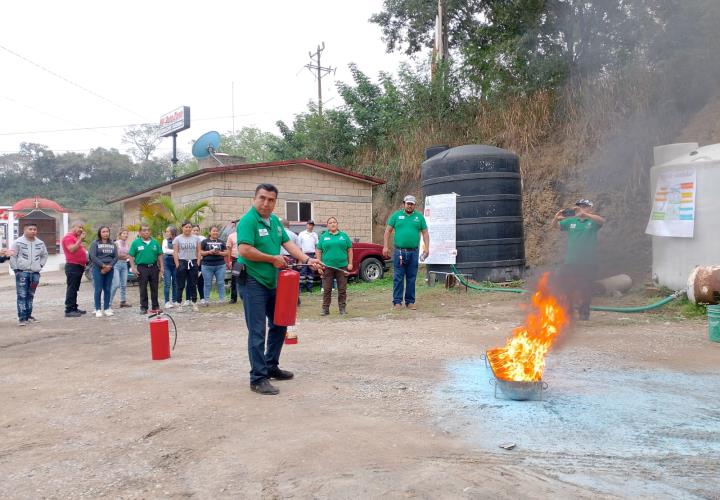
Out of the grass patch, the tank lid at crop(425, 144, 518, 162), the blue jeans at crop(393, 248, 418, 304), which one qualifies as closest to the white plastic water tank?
the grass patch

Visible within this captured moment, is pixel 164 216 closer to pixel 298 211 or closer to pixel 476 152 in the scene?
pixel 298 211

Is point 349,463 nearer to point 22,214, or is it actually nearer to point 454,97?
point 454,97

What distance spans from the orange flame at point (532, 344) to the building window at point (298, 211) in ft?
42.7

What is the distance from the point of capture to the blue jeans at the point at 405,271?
9.66m

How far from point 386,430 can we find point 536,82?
14791 millimetres

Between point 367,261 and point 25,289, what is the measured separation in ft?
27.5

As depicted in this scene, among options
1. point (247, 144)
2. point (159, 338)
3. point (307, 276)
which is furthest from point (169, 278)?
point (247, 144)

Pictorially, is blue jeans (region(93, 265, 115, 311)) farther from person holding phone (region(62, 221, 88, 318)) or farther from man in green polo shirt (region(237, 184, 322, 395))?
man in green polo shirt (region(237, 184, 322, 395))

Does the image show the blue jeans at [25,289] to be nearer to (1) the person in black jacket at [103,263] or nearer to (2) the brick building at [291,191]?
(1) the person in black jacket at [103,263]

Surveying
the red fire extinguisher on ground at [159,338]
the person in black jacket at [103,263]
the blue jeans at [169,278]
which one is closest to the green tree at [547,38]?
the blue jeans at [169,278]

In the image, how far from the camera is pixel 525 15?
50.4 ft

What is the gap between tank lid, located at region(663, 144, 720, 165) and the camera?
9102mm

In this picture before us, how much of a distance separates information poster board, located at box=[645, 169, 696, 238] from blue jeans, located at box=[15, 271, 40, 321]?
11.2 metres

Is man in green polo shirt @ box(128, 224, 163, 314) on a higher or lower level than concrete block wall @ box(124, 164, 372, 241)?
lower
